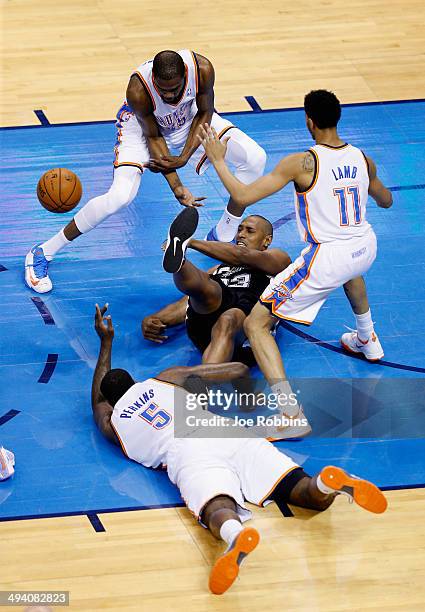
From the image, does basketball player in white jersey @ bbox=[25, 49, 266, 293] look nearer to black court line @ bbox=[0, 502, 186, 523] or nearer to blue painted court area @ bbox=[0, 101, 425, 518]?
blue painted court area @ bbox=[0, 101, 425, 518]

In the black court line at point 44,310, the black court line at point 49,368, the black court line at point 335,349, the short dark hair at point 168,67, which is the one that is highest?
the short dark hair at point 168,67

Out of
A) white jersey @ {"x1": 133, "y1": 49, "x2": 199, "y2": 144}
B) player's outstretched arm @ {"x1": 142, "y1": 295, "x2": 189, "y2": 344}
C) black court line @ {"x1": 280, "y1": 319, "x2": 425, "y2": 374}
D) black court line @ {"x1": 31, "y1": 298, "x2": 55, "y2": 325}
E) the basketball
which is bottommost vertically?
black court line @ {"x1": 280, "y1": 319, "x2": 425, "y2": 374}

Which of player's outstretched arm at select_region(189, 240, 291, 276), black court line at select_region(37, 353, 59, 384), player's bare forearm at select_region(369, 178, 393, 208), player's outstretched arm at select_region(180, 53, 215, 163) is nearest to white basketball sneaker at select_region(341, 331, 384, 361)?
player's outstretched arm at select_region(189, 240, 291, 276)

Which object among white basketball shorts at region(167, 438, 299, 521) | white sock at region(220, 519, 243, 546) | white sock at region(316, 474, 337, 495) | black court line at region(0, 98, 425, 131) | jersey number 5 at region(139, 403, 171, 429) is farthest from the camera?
black court line at region(0, 98, 425, 131)

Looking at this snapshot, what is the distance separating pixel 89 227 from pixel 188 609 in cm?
345

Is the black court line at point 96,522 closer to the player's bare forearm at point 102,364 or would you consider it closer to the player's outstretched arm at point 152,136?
the player's bare forearm at point 102,364

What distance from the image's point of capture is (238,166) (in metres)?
9.04

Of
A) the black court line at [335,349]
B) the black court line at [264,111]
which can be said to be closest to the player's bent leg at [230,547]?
the black court line at [335,349]

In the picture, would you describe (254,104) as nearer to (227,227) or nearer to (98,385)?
(227,227)

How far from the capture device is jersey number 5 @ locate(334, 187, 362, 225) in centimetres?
733

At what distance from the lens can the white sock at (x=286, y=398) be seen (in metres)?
7.34

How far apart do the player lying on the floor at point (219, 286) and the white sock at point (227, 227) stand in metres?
0.60

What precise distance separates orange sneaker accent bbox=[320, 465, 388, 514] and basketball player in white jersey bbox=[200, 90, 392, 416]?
119cm

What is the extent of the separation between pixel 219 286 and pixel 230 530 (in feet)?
7.02
